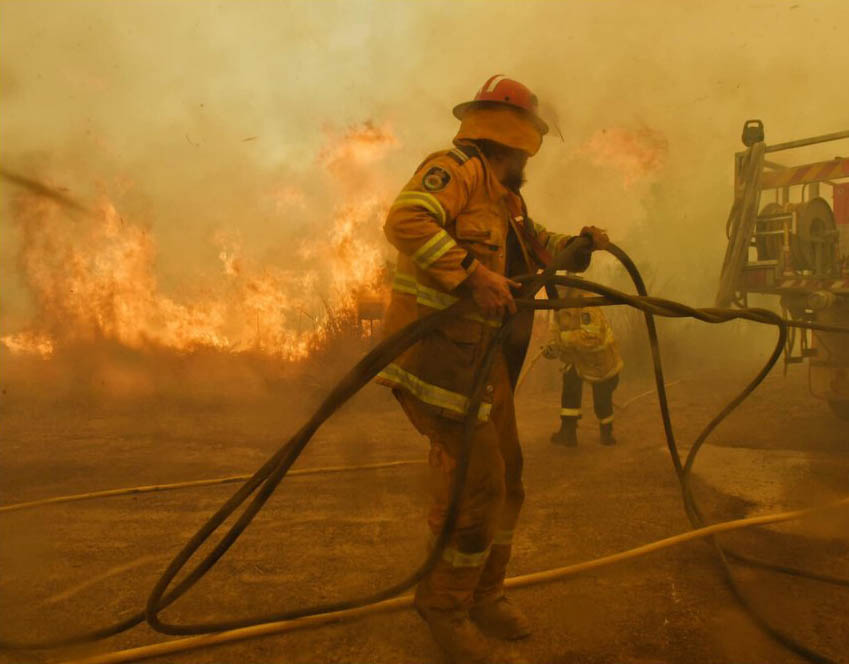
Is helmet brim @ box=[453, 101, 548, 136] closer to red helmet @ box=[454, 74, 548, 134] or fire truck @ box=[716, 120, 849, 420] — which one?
red helmet @ box=[454, 74, 548, 134]

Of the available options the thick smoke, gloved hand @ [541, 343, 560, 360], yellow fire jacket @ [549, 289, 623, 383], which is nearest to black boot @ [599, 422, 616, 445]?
yellow fire jacket @ [549, 289, 623, 383]

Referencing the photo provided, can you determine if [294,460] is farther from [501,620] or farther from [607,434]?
[607,434]

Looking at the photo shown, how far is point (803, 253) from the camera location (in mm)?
5406

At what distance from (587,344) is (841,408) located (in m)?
2.39

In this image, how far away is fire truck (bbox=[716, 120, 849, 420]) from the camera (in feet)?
17.6

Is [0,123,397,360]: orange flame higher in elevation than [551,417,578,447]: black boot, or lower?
higher

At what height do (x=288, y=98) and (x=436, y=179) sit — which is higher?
(x=288, y=98)

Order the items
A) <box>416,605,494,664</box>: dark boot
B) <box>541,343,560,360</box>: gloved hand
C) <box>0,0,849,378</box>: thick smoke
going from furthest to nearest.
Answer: <box>0,0,849,378</box>: thick smoke < <box>541,343,560,360</box>: gloved hand < <box>416,605,494,664</box>: dark boot

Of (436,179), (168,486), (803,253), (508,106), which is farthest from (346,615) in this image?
(803,253)

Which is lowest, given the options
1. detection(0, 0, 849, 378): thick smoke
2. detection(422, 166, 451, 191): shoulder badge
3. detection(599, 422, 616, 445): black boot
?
detection(599, 422, 616, 445): black boot

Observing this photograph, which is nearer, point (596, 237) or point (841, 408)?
point (596, 237)

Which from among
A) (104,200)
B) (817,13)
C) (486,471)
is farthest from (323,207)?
(817,13)

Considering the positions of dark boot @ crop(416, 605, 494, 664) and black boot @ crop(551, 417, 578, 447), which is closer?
dark boot @ crop(416, 605, 494, 664)

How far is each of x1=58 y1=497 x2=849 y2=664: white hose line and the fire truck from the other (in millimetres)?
2720
